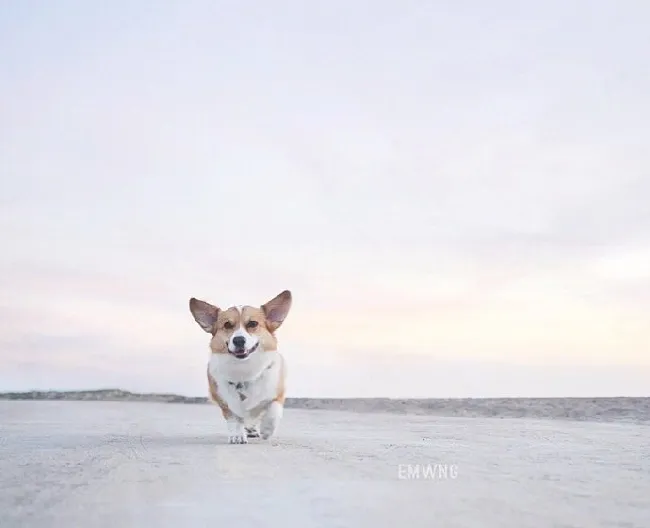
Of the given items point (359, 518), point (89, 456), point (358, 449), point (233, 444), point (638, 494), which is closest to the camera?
point (359, 518)

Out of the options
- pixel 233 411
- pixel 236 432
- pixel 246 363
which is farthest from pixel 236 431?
pixel 246 363

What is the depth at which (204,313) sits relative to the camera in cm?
702

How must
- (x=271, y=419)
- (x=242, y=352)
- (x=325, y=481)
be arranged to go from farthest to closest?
(x=271, y=419)
(x=242, y=352)
(x=325, y=481)

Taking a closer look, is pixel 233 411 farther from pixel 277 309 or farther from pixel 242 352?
pixel 277 309

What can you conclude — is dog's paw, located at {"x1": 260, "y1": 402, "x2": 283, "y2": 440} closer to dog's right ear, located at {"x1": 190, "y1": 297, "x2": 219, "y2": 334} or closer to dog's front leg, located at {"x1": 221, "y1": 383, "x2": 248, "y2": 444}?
dog's front leg, located at {"x1": 221, "y1": 383, "x2": 248, "y2": 444}

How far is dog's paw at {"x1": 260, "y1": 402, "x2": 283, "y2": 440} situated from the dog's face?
0.48m

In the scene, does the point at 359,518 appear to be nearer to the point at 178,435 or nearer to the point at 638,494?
the point at 638,494

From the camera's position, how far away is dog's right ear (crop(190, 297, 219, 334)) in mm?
6992

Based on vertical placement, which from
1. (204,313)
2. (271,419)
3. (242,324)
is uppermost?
(204,313)

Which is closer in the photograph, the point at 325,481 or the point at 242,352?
the point at 325,481

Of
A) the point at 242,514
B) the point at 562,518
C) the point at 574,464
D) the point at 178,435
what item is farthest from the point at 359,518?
the point at 178,435

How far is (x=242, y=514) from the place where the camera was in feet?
10.9

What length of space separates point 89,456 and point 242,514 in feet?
8.60

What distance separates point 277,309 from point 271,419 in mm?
880
